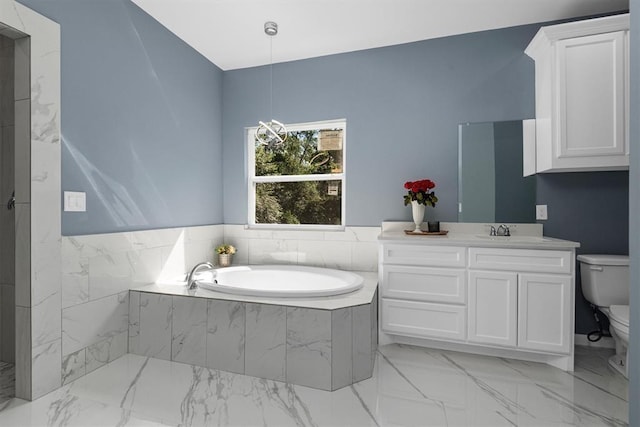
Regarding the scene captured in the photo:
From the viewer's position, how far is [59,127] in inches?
81.3

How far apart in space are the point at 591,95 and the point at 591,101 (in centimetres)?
4

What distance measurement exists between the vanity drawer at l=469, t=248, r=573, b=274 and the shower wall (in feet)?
10.2

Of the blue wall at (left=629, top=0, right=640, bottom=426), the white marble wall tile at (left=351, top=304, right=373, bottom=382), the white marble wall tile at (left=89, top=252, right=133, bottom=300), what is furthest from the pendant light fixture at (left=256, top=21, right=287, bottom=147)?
the blue wall at (left=629, top=0, right=640, bottom=426)

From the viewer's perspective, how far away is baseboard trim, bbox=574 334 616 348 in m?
2.68

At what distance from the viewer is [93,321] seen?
229 centimetres

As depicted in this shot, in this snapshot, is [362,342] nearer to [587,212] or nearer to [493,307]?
[493,307]

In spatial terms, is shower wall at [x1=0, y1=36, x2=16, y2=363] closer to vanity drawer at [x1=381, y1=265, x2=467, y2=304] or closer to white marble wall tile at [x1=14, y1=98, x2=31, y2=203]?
white marble wall tile at [x1=14, y1=98, x2=31, y2=203]

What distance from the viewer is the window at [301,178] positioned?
11.5 feet

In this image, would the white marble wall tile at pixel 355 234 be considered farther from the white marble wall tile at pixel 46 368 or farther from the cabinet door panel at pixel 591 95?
the white marble wall tile at pixel 46 368

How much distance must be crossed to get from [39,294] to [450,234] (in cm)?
287

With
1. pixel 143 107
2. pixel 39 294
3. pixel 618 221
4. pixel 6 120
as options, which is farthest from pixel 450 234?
pixel 6 120

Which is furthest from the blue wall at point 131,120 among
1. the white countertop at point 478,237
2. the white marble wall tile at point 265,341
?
the white countertop at point 478,237

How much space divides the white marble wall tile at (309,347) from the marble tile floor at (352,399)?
7 centimetres

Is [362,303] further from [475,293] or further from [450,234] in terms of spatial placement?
[450,234]
